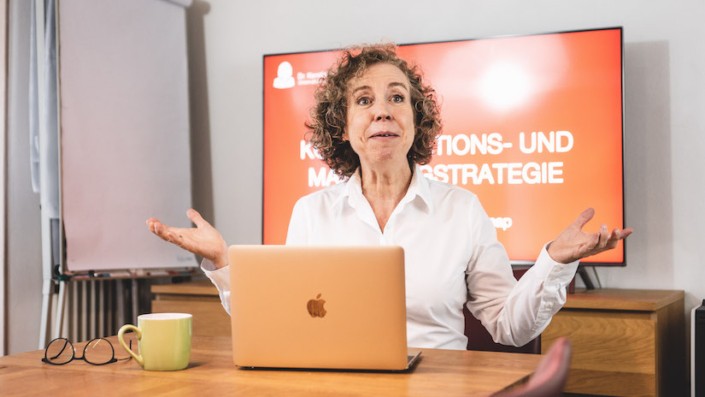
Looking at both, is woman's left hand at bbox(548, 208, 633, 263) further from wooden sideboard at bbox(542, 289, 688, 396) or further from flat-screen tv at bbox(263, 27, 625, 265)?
flat-screen tv at bbox(263, 27, 625, 265)

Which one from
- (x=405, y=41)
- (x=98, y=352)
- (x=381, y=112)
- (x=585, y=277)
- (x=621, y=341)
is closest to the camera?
(x=98, y=352)

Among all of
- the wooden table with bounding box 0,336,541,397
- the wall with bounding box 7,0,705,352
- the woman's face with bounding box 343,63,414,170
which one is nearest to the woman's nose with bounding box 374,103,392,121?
the woman's face with bounding box 343,63,414,170

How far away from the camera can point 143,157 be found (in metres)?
3.55

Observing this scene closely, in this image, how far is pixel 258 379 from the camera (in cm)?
128

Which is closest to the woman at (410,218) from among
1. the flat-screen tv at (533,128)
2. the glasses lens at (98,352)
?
the glasses lens at (98,352)

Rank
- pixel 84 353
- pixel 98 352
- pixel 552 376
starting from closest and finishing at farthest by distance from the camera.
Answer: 1. pixel 552 376
2. pixel 84 353
3. pixel 98 352

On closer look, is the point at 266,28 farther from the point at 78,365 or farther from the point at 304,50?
the point at 78,365

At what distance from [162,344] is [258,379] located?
0.20m

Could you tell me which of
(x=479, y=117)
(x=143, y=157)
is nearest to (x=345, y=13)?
(x=479, y=117)

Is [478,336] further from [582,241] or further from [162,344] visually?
[162,344]

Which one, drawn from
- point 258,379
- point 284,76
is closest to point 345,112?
point 258,379

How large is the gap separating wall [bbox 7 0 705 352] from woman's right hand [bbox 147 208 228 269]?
6.46 ft

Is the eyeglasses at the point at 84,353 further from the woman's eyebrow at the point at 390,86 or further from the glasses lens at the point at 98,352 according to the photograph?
the woman's eyebrow at the point at 390,86

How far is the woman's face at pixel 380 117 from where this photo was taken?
2.10 meters
